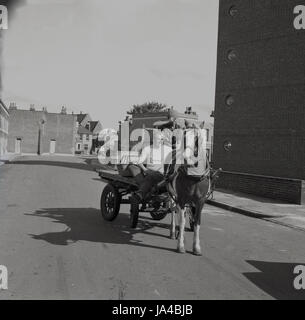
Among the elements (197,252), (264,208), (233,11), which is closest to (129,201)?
(197,252)

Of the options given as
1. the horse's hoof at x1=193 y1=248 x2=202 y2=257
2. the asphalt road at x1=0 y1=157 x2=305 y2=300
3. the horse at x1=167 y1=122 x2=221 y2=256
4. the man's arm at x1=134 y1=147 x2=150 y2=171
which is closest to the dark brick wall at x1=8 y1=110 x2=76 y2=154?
the asphalt road at x1=0 y1=157 x2=305 y2=300

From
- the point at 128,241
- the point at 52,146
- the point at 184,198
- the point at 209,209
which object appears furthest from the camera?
the point at 52,146

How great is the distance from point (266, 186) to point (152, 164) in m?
8.44

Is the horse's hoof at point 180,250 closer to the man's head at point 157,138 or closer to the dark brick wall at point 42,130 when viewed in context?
the man's head at point 157,138

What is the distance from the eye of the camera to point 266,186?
1605cm

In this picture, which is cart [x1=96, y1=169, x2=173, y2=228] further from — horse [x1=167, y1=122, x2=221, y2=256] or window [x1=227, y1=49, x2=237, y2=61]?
window [x1=227, y1=49, x2=237, y2=61]

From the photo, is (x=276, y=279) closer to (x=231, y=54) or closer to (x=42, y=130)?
(x=231, y=54)

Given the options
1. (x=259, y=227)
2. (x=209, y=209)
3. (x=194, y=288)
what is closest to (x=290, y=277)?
(x=194, y=288)

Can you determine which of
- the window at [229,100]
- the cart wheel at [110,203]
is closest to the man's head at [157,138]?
the cart wheel at [110,203]

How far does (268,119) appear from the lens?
20141 millimetres

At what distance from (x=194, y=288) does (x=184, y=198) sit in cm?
222

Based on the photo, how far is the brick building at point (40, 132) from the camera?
270ft
